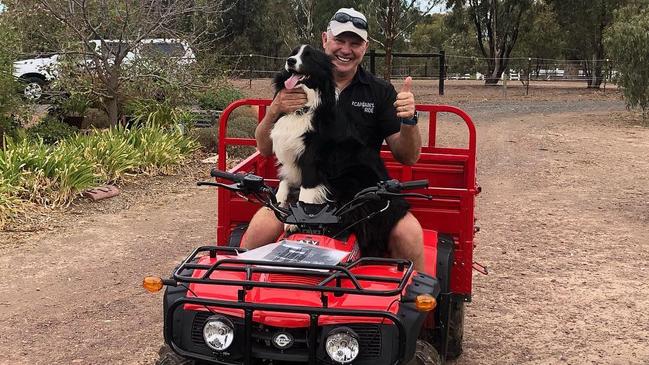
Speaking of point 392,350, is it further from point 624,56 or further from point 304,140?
point 624,56

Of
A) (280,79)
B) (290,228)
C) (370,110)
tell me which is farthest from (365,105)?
(290,228)

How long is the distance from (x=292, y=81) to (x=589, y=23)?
34344 millimetres

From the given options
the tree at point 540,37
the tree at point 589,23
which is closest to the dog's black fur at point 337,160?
the tree at point 589,23

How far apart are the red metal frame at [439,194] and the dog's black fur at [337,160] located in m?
0.40

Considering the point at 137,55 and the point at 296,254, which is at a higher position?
the point at 137,55

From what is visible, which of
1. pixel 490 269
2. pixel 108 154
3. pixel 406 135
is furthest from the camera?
pixel 108 154

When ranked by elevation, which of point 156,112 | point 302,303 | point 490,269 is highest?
point 156,112

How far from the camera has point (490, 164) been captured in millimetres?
11594

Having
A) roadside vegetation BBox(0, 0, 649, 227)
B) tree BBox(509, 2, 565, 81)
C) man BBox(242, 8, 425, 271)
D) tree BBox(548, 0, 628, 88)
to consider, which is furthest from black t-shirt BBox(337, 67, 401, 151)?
tree BBox(509, 2, 565, 81)

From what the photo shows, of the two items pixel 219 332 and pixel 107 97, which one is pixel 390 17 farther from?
pixel 219 332

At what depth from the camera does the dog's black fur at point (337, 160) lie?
316 centimetres

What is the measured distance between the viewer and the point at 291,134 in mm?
3219

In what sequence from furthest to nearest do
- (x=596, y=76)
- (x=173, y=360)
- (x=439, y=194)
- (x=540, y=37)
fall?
(x=540, y=37) → (x=596, y=76) → (x=439, y=194) → (x=173, y=360)

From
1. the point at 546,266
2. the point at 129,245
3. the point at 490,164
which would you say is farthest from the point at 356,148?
the point at 490,164
